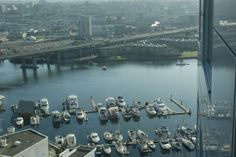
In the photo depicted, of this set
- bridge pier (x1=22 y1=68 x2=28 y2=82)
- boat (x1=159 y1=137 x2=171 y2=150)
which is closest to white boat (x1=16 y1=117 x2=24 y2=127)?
boat (x1=159 y1=137 x2=171 y2=150)

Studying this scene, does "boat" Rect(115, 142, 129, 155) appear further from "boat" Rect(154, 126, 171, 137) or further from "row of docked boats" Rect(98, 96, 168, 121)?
"row of docked boats" Rect(98, 96, 168, 121)

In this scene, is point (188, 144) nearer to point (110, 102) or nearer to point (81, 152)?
point (81, 152)

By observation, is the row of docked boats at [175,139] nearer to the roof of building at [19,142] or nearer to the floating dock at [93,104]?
the floating dock at [93,104]

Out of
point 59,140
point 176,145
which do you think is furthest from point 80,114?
point 176,145

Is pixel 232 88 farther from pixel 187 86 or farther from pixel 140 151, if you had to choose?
pixel 187 86

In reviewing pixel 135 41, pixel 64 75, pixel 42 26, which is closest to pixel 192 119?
pixel 64 75
